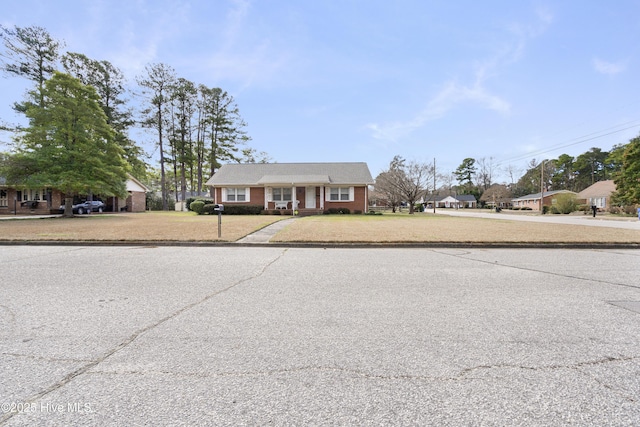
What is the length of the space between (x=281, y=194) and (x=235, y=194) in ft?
14.3

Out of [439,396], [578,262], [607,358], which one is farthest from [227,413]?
[578,262]

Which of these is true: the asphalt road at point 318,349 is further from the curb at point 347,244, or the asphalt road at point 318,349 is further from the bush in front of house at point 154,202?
the bush in front of house at point 154,202

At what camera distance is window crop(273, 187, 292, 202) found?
27.3 meters

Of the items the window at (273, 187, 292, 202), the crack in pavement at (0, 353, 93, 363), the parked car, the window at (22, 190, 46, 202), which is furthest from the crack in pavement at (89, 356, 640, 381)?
the window at (22, 190, 46, 202)

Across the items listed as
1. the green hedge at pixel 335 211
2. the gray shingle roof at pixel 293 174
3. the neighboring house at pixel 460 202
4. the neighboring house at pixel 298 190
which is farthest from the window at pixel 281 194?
the neighboring house at pixel 460 202

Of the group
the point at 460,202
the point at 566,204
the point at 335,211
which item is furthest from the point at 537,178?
the point at 335,211

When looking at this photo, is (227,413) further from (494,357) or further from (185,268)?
(185,268)

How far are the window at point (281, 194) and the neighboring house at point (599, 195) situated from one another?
4504cm

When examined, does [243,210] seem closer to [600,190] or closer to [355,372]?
[355,372]

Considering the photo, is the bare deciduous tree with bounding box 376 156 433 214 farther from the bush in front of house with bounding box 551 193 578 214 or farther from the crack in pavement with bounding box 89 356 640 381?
the crack in pavement with bounding box 89 356 640 381

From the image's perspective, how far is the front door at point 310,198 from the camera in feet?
89.2

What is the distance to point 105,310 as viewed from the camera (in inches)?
153

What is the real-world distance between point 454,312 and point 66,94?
90.9ft

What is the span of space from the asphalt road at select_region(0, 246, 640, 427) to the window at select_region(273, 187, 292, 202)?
70.7 ft
